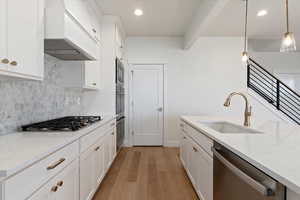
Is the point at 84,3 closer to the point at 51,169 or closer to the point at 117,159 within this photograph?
the point at 51,169

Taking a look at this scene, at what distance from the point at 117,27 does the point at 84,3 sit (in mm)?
1353

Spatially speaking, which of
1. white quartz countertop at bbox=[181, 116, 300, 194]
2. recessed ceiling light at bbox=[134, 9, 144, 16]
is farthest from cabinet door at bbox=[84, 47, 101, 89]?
white quartz countertop at bbox=[181, 116, 300, 194]

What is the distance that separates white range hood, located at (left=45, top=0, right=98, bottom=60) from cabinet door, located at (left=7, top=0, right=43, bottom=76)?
0.16 meters

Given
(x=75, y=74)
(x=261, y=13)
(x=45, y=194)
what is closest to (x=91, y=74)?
(x=75, y=74)

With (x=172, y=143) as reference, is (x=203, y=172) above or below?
above

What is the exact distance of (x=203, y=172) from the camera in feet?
6.20

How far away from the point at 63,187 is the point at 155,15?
126 inches

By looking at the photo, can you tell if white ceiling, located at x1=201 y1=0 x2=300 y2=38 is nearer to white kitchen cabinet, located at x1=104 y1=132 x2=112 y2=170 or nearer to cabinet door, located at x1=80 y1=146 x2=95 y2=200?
white kitchen cabinet, located at x1=104 y1=132 x2=112 y2=170

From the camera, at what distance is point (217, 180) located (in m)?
1.48

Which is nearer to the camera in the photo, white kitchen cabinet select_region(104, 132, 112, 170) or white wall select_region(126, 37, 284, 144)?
white kitchen cabinet select_region(104, 132, 112, 170)

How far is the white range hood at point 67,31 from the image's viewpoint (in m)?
1.71

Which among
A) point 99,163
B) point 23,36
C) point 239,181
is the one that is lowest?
point 99,163

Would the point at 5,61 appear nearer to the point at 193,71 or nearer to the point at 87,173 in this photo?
the point at 87,173

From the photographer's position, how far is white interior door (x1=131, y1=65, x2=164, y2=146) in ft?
15.4
